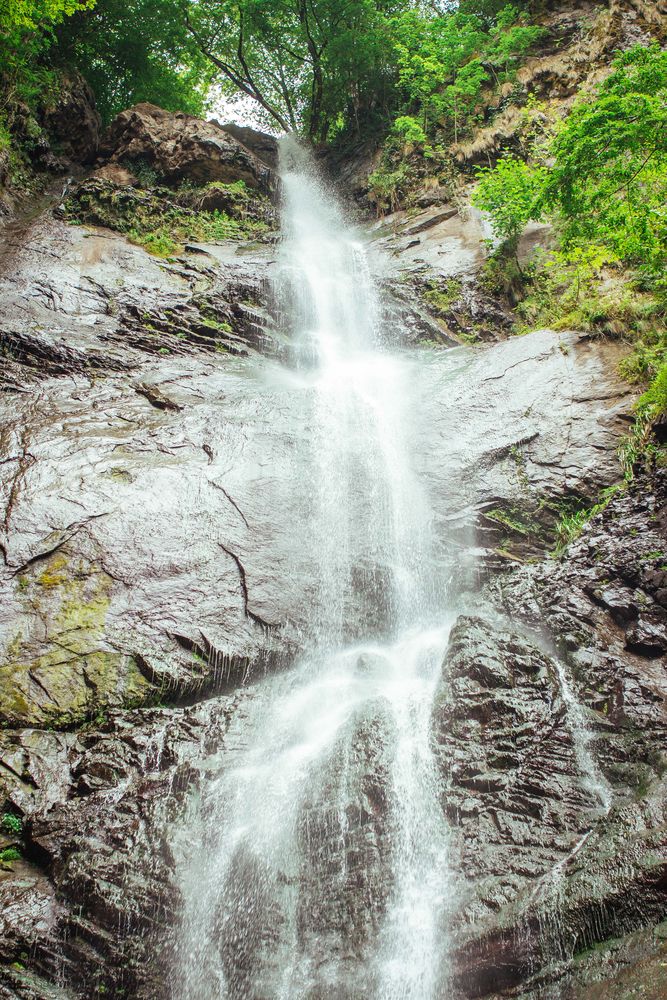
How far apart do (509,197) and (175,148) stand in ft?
31.6

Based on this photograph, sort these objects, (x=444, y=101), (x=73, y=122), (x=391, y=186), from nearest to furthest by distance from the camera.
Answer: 1. (x=73, y=122)
2. (x=444, y=101)
3. (x=391, y=186)

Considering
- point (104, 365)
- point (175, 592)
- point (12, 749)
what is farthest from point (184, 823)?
point (104, 365)

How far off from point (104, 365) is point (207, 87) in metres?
19.9

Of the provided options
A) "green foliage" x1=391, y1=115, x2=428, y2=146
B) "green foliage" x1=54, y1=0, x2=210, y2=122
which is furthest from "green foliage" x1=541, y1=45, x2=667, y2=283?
"green foliage" x1=54, y1=0, x2=210, y2=122

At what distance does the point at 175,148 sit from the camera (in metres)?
15.2

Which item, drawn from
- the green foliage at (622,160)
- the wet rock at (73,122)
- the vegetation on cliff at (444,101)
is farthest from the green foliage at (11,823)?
the wet rock at (73,122)

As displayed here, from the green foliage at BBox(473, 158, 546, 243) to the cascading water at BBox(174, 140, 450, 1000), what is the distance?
236 inches

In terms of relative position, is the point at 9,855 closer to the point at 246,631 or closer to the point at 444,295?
the point at 246,631

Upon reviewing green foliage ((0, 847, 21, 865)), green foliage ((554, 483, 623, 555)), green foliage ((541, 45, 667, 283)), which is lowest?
green foliage ((554, 483, 623, 555))

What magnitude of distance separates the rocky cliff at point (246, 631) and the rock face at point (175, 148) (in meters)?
6.12

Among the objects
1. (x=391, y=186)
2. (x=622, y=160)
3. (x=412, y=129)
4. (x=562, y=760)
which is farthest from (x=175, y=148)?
(x=562, y=760)

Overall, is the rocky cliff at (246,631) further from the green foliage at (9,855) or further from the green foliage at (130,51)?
the green foliage at (130,51)

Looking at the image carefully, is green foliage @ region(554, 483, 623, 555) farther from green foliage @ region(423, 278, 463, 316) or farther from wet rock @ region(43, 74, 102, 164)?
wet rock @ region(43, 74, 102, 164)

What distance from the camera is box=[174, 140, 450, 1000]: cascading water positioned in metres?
3.99
